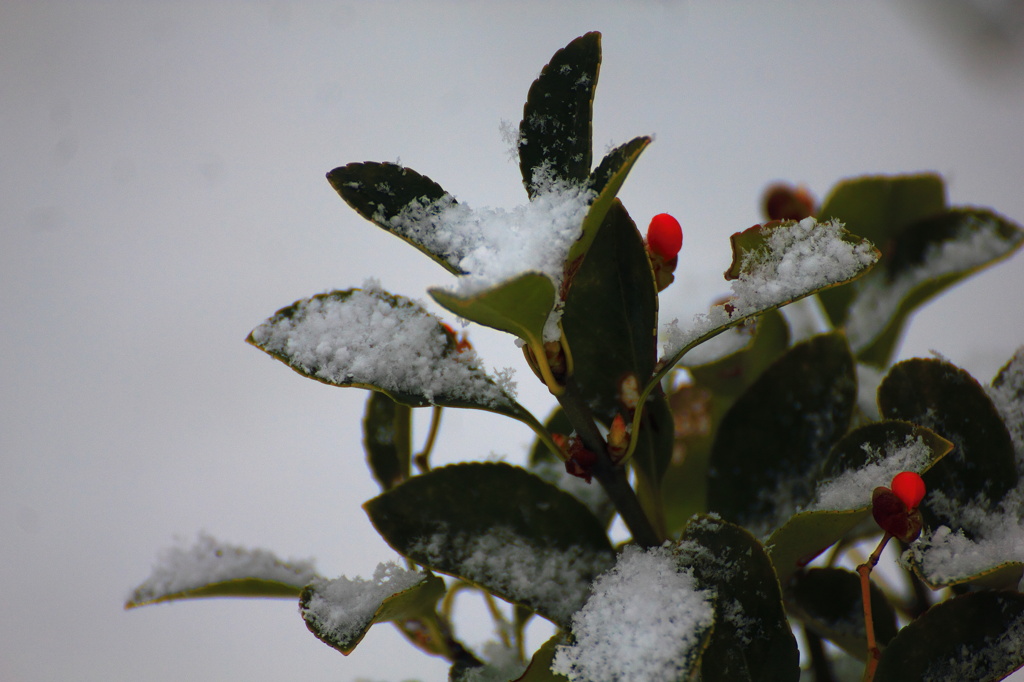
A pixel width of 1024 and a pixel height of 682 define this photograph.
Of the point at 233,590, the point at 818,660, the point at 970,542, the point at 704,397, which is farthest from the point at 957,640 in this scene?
the point at 233,590

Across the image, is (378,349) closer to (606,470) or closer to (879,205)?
(606,470)

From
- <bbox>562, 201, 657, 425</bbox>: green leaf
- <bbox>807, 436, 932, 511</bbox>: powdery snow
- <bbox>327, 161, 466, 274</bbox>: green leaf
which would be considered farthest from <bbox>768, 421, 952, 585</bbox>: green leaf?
<bbox>327, 161, 466, 274</bbox>: green leaf

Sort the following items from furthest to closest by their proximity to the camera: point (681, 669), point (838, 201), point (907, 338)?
point (907, 338) → point (838, 201) → point (681, 669)

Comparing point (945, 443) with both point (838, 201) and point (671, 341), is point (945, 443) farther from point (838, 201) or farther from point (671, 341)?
point (838, 201)

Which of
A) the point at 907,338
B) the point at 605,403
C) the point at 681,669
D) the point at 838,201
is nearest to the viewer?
the point at 681,669

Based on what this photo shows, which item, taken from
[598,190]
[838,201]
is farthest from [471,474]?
[838,201]

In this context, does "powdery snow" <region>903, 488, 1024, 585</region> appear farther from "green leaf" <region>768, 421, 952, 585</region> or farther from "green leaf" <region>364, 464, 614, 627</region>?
"green leaf" <region>364, 464, 614, 627</region>
